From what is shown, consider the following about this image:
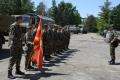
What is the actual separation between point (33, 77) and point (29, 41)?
206cm

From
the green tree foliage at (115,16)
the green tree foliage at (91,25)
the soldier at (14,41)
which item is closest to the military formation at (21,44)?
the soldier at (14,41)

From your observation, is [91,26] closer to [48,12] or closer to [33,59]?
[48,12]

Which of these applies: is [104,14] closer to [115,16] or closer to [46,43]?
[115,16]

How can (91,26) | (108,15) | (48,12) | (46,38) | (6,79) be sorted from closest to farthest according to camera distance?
(6,79) → (46,38) → (108,15) → (48,12) → (91,26)

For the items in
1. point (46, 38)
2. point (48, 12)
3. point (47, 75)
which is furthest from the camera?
point (48, 12)

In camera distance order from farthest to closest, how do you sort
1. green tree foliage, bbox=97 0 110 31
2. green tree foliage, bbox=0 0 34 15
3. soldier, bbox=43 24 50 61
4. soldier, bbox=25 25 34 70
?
1. green tree foliage, bbox=97 0 110 31
2. green tree foliage, bbox=0 0 34 15
3. soldier, bbox=43 24 50 61
4. soldier, bbox=25 25 34 70

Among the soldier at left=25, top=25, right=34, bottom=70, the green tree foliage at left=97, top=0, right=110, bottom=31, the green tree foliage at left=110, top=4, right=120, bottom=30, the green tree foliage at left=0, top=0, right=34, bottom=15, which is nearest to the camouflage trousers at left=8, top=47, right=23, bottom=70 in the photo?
the soldier at left=25, top=25, right=34, bottom=70

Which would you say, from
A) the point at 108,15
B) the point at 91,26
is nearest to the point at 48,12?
the point at 108,15

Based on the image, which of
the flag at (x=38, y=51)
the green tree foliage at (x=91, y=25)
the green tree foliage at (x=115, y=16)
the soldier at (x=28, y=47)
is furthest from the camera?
the green tree foliage at (x=91, y=25)

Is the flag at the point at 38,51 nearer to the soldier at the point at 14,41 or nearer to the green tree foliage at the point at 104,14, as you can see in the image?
the soldier at the point at 14,41

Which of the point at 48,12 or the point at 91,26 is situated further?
the point at 91,26

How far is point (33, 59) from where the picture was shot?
48.0ft

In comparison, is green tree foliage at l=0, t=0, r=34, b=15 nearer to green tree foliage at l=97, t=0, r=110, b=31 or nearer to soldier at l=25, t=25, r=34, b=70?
green tree foliage at l=97, t=0, r=110, b=31

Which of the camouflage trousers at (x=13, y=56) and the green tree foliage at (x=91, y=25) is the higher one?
the camouflage trousers at (x=13, y=56)
